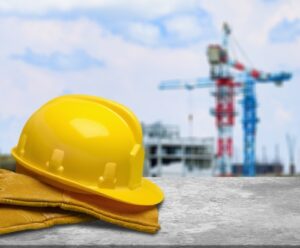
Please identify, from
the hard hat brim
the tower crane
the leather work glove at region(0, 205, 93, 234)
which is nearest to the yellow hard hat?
the hard hat brim

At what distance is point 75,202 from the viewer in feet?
9.95

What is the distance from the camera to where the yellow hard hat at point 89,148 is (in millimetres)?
3125

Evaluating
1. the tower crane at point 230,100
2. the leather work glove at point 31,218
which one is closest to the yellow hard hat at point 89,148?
the leather work glove at point 31,218

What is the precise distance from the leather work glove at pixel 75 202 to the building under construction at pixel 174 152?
3052 centimetres

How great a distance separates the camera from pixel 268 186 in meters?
3.98

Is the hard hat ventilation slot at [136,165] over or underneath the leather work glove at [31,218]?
over

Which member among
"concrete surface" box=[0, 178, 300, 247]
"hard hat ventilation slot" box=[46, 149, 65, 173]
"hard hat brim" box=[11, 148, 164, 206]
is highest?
"hard hat ventilation slot" box=[46, 149, 65, 173]

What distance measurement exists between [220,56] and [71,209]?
101 ft

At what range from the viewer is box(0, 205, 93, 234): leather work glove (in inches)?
115

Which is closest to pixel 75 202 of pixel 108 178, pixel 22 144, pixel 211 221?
pixel 108 178

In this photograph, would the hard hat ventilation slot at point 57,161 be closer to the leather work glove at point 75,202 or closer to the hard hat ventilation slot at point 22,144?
the leather work glove at point 75,202

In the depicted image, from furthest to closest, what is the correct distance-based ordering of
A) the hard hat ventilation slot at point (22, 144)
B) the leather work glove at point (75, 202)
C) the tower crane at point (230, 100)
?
1. the tower crane at point (230, 100)
2. the hard hat ventilation slot at point (22, 144)
3. the leather work glove at point (75, 202)

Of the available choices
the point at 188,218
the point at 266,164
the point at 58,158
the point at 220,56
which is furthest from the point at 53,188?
the point at 266,164

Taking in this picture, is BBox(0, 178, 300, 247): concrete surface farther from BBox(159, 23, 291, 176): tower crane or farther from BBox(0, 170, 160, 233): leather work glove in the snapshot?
BBox(159, 23, 291, 176): tower crane
